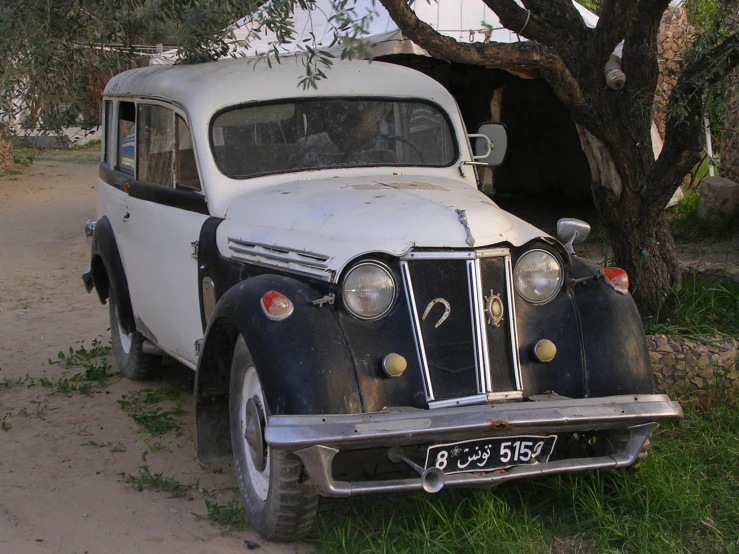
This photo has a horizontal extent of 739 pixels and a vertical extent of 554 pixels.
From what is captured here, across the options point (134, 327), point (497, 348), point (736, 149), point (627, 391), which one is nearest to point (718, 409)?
point (627, 391)

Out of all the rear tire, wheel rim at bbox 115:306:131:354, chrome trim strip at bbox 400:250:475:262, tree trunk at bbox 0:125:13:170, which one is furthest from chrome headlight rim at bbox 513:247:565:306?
tree trunk at bbox 0:125:13:170

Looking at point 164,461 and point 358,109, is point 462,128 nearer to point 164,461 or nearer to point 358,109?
point 358,109

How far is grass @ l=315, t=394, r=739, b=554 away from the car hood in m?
1.04

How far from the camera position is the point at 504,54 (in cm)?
466

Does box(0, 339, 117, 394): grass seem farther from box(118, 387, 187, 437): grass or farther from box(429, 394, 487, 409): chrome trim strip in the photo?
box(429, 394, 487, 409): chrome trim strip

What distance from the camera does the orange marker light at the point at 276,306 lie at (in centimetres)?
316

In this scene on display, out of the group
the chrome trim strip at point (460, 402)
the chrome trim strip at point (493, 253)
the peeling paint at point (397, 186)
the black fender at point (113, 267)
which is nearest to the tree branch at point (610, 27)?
the peeling paint at point (397, 186)

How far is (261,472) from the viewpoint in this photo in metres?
3.43

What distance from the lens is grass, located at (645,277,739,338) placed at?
4.91 meters

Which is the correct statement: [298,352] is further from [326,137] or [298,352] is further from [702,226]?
[702,226]

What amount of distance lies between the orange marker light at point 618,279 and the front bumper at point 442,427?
0.53 m

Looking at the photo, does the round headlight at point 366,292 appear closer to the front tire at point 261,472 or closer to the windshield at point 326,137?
the front tire at point 261,472

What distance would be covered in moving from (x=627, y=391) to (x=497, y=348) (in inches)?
20.5

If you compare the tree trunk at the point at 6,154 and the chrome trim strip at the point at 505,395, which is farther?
the tree trunk at the point at 6,154
